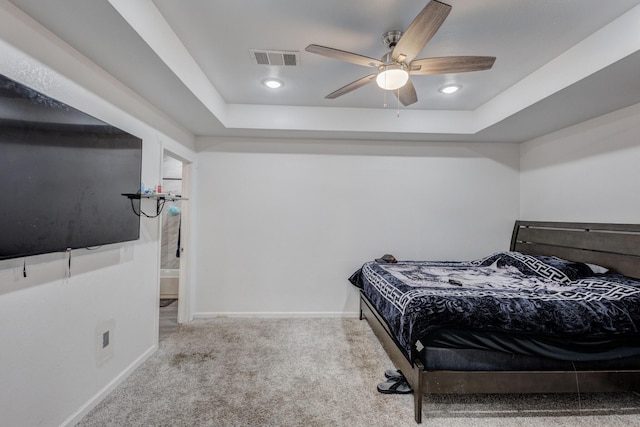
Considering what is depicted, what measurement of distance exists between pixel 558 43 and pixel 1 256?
146 inches

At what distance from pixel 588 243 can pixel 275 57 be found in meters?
3.49

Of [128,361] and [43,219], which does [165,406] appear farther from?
[43,219]

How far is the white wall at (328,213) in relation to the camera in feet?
12.7

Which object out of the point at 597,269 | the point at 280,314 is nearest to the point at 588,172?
the point at 597,269

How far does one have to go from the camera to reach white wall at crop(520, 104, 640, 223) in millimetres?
2654

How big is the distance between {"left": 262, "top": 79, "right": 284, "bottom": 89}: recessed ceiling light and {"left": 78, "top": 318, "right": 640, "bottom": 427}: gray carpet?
267 centimetres

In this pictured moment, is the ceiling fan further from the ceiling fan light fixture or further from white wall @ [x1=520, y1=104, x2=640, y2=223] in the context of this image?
white wall @ [x1=520, y1=104, x2=640, y2=223]

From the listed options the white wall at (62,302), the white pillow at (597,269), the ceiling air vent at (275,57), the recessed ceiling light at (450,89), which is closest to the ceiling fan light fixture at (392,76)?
the ceiling air vent at (275,57)

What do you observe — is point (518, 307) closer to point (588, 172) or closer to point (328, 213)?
point (588, 172)

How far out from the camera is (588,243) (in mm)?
2916

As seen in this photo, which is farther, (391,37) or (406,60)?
(391,37)

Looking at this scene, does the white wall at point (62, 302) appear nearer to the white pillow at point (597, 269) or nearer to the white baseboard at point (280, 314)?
the white baseboard at point (280, 314)

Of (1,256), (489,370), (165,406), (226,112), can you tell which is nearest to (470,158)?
(489,370)

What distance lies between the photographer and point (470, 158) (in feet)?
13.2
